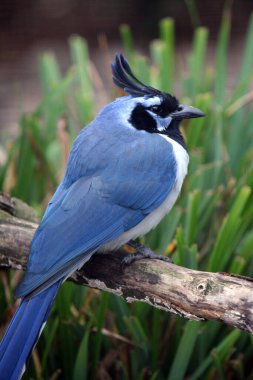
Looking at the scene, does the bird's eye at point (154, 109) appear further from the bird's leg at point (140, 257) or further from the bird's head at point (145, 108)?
the bird's leg at point (140, 257)

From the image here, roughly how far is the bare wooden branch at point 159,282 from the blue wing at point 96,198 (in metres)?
0.11

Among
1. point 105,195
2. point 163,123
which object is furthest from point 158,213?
point 163,123

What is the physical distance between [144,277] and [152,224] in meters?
0.41

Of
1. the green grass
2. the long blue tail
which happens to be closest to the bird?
the long blue tail

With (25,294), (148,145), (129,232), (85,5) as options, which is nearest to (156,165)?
(148,145)

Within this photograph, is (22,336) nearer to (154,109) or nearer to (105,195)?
(105,195)

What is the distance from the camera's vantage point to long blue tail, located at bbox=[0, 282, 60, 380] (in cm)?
261

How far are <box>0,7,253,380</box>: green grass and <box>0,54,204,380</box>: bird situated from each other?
196 millimetres

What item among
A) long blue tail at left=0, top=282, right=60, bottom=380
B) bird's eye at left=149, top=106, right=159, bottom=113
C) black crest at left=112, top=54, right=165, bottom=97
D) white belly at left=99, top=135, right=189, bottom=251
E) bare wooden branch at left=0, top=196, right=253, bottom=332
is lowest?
long blue tail at left=0, top=282, right=60, bottom=380

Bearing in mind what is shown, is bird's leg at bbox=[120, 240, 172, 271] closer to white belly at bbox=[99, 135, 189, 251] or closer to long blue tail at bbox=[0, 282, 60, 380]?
white belly at bbox=[99, 135, 189, 251]

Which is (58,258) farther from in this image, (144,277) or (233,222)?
(233,222)

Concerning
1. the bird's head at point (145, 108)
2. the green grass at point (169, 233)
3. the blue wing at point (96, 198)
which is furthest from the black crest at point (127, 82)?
the green grass at point (169, 233)

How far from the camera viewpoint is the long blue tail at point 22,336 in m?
2.61

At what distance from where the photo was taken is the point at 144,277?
8.93 ft
